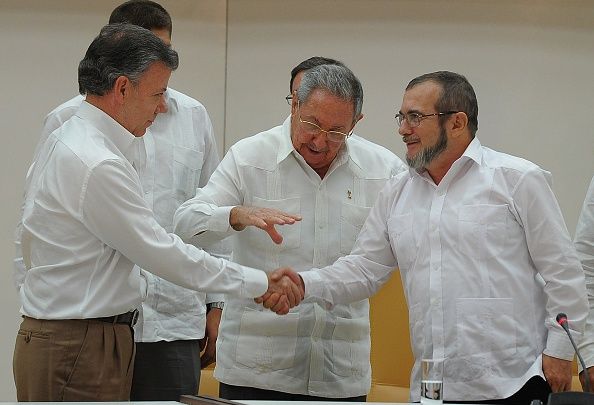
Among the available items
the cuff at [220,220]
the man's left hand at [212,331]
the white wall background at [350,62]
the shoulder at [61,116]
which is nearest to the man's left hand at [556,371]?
the cuff at [220,220]

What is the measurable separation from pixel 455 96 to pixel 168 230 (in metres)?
1.19

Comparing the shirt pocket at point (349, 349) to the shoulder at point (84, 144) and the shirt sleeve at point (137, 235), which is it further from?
the shoulder at point (84, 144)

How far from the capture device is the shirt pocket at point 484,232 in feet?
11.0

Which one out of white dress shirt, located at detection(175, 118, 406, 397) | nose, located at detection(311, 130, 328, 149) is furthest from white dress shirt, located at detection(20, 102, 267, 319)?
nose, located at detection(311, 130, 328, 149)

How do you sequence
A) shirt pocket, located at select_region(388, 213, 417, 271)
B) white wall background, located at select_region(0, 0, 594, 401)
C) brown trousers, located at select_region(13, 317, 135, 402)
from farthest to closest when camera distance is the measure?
white wall background, located at select_region(0, 0, 594, 401)
shirt pocket, located at select_region(388, 213, 417, 271)
brown trousers, located at select_region(13, 317, 135, 402)

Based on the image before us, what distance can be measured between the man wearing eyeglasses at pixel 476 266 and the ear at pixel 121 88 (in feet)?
2.79

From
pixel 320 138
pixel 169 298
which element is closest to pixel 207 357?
pixel 169 298

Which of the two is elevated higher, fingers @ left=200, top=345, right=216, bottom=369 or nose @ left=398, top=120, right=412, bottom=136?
nose @ left=398, top=120, right=412, bottom=136

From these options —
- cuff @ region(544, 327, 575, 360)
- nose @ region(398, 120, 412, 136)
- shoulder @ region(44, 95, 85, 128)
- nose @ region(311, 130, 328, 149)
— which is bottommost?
cuff @ region(544, 327, 575, 360)

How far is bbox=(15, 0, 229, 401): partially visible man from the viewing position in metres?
3.74

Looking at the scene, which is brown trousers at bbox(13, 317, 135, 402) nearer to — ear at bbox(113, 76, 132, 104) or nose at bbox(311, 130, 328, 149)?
ear at bbox(113, 76, 132, 104)

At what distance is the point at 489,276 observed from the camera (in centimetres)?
334

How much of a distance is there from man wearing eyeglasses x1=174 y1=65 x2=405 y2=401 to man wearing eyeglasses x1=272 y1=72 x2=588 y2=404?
0.15 m

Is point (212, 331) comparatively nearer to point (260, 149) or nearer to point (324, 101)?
point (260, 149)
